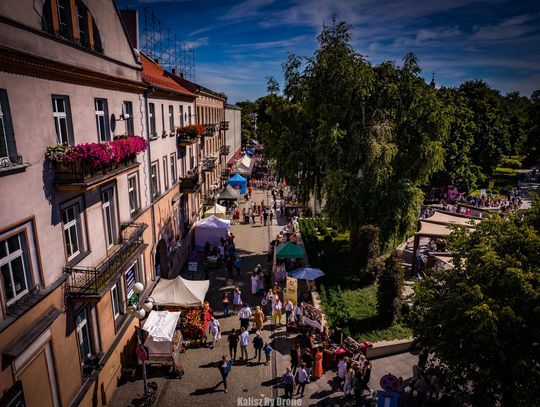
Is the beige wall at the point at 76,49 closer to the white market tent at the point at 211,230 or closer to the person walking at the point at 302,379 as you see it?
the person walking at the point at 302,379

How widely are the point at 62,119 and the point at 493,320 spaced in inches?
491

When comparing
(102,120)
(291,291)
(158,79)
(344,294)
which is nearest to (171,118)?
(158,79)

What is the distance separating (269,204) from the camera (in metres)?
41.9

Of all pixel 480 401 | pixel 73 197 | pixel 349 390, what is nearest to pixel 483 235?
pixel 480 401

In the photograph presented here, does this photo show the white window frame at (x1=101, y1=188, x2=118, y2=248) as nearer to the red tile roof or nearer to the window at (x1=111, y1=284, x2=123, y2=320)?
the window at (x1=111, y1=284, x2=123, y2=320)

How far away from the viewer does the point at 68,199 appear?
33.6 feet

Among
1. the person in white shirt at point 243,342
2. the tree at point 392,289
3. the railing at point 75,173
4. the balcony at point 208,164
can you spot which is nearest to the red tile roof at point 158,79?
the balcony at point 208,164

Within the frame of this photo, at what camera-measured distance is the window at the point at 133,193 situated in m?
15.3

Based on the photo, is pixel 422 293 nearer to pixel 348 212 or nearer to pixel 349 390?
pixel 349 390

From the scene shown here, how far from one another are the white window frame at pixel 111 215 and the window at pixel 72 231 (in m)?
1.60

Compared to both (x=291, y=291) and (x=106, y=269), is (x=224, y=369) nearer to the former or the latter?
(x=106, y=269)

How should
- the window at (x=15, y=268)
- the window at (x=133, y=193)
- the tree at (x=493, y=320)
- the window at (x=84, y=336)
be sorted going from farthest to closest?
the window at (x=133, y=193)
the window at (x=84, y=336)
the tree at (x=493, y=320)
the window at (x=15, y=268)

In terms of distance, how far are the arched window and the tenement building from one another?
0.03 m

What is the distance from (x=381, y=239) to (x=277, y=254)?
6.38 m
